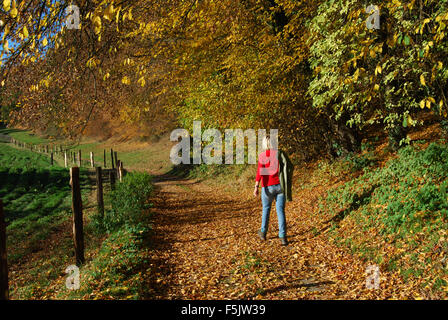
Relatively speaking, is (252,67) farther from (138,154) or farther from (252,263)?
(138,154)

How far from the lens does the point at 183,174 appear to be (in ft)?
84.5

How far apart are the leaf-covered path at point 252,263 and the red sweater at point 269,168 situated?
1.39 meters

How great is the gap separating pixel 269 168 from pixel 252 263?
6.38ft

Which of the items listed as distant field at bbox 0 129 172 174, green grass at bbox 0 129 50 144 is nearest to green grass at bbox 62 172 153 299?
distant field at bbox 0 129 172 174

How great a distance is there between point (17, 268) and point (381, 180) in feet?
31.4

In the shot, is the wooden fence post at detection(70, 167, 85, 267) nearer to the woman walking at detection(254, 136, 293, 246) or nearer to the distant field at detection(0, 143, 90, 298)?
the distant field at detection(0, 143, 90, 298)

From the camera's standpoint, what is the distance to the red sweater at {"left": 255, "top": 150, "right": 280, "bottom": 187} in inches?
264

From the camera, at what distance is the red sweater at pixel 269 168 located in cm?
671

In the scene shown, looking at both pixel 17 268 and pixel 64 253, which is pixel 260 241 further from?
pixel 17 268

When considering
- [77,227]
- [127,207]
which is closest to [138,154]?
[127,207]

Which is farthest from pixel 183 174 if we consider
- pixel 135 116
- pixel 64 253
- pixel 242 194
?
pixel 64 253

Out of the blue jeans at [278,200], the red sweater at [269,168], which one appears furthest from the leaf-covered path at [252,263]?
the red sweater at [269,168]

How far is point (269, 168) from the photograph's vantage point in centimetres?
673

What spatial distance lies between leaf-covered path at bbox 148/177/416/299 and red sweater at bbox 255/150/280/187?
1394mm
